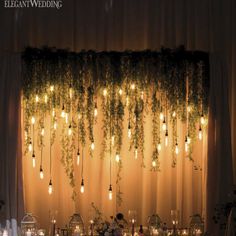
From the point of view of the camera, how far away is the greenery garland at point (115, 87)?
26.1 feet

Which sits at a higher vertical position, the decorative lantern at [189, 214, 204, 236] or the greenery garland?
the greenery garland

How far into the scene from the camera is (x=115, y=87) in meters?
8.02

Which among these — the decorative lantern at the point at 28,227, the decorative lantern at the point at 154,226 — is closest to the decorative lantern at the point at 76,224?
the decorative lantern at the point at 28,227

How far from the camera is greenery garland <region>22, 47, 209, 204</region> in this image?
795 cm

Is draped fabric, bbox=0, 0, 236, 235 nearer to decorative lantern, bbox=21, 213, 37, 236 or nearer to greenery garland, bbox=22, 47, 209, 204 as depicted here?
greenery garland, bbox=22, 47, 209, 204

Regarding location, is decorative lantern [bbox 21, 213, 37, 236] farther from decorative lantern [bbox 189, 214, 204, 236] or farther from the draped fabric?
decorative lantern [bbox 189, 214, 204, 236]

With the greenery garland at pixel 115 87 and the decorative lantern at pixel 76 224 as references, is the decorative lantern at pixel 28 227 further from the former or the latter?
the greenery garland at pixel 115 87

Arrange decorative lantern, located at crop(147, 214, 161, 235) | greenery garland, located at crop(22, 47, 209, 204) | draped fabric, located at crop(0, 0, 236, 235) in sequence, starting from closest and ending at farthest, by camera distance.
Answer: decorative lantern, located at crop(147, 214, 161, 235) → greenery garland, located at crop(22, 47, 209, 204) → draped fabric, located at crop(0, 0, 236, 235)

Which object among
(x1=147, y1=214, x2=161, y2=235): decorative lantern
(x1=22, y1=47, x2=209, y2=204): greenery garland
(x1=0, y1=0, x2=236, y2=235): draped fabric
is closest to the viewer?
(x1=147, y1=214, x2=161, y2=235): decorative lantern

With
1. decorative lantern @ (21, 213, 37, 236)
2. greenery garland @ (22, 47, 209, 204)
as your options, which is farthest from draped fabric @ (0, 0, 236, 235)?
decorative lantern @ (21, 213, 37, 236)

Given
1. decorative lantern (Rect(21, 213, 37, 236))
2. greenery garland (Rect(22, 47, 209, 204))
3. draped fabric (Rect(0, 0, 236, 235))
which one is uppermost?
draped fabric (Rect(0, 0, 236, 235))

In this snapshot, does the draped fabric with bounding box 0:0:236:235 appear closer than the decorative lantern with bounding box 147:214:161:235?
No

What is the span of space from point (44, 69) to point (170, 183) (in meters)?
2.63

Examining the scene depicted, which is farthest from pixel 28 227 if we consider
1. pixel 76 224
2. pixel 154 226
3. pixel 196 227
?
pixel 196 227
